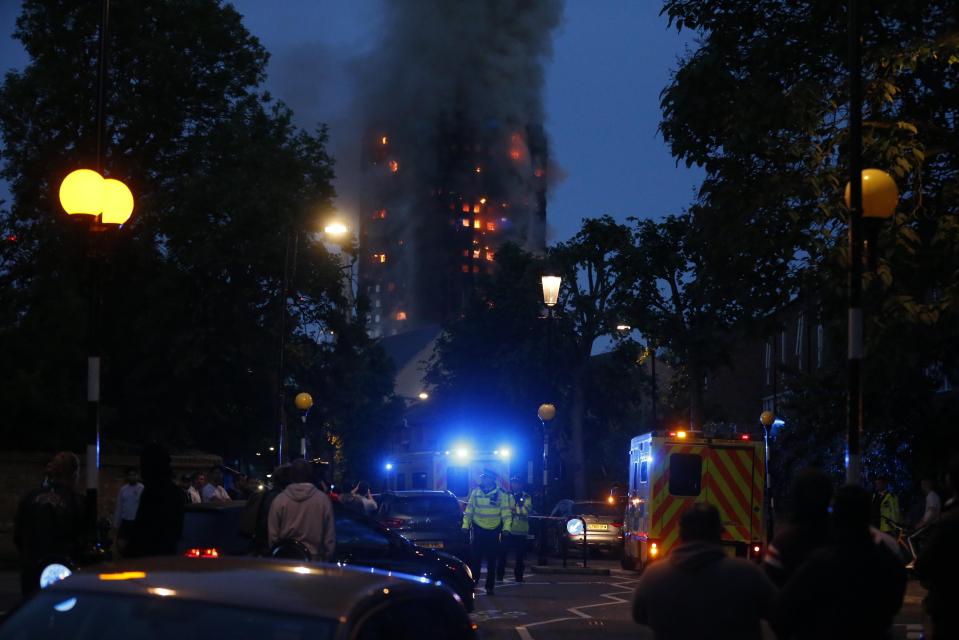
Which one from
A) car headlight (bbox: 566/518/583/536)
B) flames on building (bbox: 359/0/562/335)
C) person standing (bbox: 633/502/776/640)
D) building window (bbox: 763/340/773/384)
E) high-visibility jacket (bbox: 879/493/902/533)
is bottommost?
car headlight (bbox: 566/518/583/536)

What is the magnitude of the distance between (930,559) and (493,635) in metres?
9.32

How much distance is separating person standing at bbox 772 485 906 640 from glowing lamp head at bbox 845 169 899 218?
772 cm

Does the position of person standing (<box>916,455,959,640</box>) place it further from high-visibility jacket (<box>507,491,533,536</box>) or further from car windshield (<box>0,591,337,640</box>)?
high-visibility jacket (<box>507,491,533,536</box>)

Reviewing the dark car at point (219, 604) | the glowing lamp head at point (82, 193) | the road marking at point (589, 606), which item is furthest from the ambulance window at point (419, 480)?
the dark car at point (219, 604)

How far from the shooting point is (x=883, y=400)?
30.5 meters

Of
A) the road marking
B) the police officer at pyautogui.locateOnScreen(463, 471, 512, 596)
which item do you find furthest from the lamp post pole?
the police officer at pyautogui.locateOnScreen(463, 471, 512, 596)

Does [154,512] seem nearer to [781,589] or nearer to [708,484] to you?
[781,589]

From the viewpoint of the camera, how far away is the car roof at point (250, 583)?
4.88m

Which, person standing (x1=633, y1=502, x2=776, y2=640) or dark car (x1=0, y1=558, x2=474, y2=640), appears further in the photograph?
person standing (x1=633, y1=502, x2=776, y2=640)

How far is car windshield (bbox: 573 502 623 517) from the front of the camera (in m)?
38.0

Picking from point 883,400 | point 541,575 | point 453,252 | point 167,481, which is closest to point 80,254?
point 541,575

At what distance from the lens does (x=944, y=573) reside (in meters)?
7.35

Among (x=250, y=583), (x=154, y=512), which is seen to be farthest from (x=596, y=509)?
(x=250, y=583)

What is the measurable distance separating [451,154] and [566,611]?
139024mm
